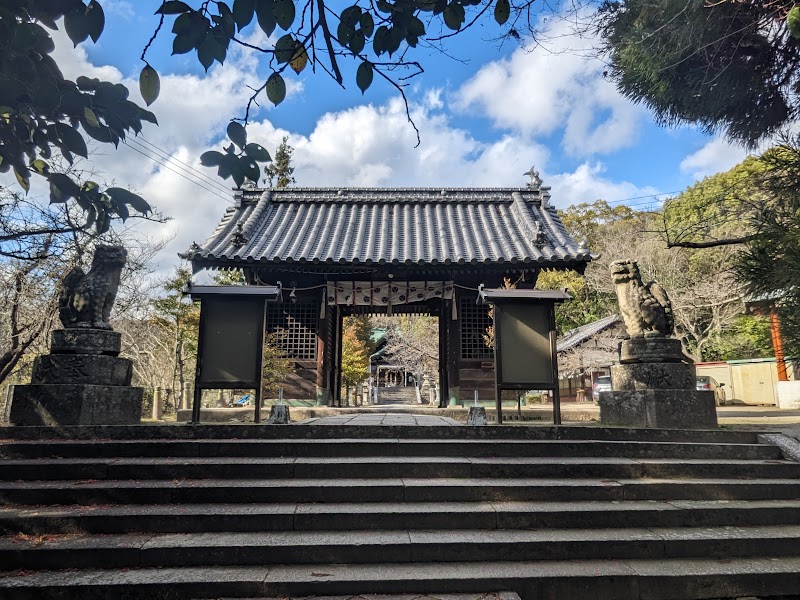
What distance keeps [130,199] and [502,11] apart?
2.14m

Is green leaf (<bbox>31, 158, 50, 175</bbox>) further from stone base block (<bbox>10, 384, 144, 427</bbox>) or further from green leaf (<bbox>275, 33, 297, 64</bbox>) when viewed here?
stone base block (<bbox>10, 384, 144, 427</bbox>)

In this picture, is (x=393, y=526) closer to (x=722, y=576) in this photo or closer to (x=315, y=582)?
(x=315, y=582)

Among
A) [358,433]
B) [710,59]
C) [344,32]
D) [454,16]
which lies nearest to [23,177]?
[344,32]

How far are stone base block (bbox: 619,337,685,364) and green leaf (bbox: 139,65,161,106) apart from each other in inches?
238

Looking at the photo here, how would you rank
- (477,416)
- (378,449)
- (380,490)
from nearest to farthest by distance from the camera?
(380,490)
(378,449)
(477,416)

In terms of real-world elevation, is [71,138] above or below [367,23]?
below

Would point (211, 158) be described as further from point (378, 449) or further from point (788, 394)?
point (788, 394)

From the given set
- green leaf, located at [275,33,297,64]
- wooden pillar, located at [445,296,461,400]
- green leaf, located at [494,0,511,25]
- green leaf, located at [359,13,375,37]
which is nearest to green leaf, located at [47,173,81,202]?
green leaf, located at [275,33,297,64]

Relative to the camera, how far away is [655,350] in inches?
233

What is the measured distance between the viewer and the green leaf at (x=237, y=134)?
207 cm

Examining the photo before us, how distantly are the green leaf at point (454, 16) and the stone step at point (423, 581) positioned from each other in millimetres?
3361

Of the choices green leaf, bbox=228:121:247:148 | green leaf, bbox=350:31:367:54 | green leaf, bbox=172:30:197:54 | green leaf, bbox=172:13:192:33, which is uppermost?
green leaf, bbox=350:31:367:54

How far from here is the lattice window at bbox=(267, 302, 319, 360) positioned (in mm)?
11289

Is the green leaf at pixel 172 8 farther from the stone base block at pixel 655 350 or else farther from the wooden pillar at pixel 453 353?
the wooden pillar at pixel 453 353
